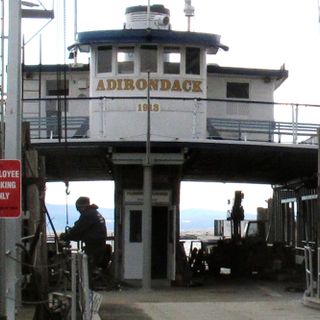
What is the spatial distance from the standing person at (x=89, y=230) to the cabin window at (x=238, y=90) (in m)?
14.1

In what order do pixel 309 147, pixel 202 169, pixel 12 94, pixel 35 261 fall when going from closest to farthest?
pixel 12 94, pixel 35 261, pixel 309 147, pixel 202 169

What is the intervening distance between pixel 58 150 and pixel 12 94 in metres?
10.8

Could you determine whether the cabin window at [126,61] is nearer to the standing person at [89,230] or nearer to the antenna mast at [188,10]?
the antenna mast at [188,10]

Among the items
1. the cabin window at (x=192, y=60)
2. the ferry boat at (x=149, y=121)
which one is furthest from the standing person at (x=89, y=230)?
the cabin window at (x=192, y=60)

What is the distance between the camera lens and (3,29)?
11312 mm

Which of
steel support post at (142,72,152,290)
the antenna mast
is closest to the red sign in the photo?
steel support post at (142,72,152,290)

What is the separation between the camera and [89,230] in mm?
11742

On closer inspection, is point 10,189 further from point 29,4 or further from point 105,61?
point 105,61

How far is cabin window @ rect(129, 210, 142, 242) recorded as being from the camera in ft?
77.4

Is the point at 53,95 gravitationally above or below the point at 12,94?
above

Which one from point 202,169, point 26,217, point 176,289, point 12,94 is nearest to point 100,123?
point 176,289

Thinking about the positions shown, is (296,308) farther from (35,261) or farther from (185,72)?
(185,72)

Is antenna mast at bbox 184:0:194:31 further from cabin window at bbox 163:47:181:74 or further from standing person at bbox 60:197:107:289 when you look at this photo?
standing person at bbox 60:197:107:289

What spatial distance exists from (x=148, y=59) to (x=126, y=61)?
64 cm
